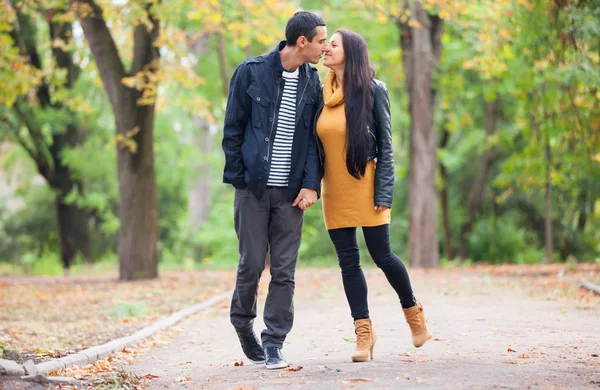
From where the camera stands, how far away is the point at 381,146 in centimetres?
621

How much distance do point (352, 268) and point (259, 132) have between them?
1170 mm

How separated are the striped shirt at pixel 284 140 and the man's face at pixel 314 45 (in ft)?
0.71

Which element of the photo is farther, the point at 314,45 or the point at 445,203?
the point at 445,203

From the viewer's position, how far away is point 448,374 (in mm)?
5371

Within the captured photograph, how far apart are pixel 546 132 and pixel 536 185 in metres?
4.59

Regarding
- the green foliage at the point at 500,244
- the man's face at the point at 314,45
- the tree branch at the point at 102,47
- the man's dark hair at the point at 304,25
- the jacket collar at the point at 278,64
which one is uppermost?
the tree branch at the point at 102,47

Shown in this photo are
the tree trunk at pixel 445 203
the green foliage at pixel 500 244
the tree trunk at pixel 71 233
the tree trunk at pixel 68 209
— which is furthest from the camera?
the tree trunk at pixel 445 203

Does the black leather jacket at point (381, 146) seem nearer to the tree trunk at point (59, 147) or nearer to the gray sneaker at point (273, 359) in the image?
the gray sneaker at point (273, 359)

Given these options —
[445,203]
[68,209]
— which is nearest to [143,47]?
[68,209]

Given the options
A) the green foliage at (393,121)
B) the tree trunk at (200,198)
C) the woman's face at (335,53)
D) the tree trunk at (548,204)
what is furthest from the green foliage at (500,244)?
the woman's face at (335,53)

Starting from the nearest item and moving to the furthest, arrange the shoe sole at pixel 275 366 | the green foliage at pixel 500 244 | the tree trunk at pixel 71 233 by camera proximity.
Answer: the shoe sole at pixel 275 366
the tree trunk at pixel 71 233
the green foliage at pixel 500 244

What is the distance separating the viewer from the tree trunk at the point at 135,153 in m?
16.0

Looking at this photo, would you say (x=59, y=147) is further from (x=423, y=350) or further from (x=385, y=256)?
(x=385, y=256)

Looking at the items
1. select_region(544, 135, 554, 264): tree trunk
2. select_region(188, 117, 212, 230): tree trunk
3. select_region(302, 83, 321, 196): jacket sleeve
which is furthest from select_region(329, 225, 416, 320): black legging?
select_region(188, 117, 212, 230): tree trunk
